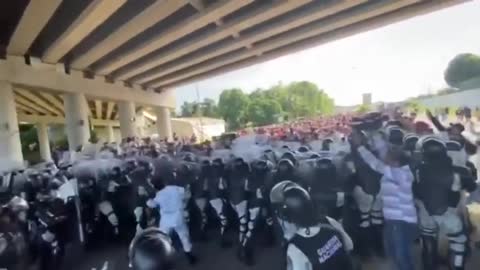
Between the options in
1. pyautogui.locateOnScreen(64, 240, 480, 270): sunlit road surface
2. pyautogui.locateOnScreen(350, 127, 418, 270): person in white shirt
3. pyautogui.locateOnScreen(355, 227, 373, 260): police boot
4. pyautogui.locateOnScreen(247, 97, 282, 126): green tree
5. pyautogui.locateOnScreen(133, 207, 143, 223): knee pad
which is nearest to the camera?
pyautogui.locateOnScreen(350, 127, 418, 270): person in white shirt

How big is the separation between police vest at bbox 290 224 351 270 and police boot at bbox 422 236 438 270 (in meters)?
2.41

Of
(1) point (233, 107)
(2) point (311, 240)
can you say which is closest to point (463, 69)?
(2) point (311, 240)

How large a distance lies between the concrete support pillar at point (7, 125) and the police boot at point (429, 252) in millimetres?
15196

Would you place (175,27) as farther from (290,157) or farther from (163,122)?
(163,122)

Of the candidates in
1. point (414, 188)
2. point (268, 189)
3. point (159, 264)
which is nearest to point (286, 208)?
point (159, 264)

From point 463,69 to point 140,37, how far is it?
37.8 ft

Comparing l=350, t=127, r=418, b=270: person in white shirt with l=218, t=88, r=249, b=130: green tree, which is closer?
l=350, t=127, r=418, b=270: person in white shirt

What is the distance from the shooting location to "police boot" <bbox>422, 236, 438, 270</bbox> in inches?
199

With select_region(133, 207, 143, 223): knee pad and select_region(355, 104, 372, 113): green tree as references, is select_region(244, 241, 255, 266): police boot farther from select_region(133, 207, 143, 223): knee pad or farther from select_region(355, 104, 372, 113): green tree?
select_region(355, 104, 372, 113): green tree

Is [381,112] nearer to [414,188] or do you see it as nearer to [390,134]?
[390,134]

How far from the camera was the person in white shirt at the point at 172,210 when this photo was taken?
21.2 ft

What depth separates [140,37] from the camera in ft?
53.9

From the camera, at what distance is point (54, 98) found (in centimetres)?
2945

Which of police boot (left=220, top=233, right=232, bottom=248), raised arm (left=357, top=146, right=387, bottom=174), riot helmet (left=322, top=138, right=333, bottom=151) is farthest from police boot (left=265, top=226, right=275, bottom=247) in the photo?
raised arm (left=357, top=146, right=387, bottom=174)
